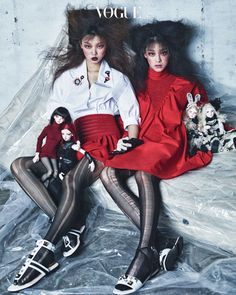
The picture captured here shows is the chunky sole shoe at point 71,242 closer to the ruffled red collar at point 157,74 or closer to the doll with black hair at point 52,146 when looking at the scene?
the doll with black hair at point 52,146

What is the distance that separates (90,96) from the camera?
92.4 inches

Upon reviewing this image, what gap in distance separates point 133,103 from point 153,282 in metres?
0.86

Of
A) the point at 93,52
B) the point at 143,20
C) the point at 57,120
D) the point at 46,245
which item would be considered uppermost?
the point at 143,20

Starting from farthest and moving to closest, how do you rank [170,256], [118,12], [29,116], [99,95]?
[29,116] < [118,12] < [99,95] < [170,256]

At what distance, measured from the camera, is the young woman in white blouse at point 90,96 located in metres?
2.18

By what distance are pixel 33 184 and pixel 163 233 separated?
0.61m

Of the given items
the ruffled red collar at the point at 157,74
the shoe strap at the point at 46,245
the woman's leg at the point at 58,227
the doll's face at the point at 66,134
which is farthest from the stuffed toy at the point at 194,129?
the shoe strap at the point at 46,245

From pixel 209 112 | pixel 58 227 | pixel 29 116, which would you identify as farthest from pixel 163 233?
pixel 29 116

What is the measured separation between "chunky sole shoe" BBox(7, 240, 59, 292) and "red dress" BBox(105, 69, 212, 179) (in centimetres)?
45

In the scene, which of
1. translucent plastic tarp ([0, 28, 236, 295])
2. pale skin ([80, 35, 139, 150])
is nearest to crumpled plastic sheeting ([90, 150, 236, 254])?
translucent plastic tarp ([0, 28, 236, 295])

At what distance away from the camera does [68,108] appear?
7.77 ft

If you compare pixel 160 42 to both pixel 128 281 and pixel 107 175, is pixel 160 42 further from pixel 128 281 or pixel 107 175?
pixel 128 281

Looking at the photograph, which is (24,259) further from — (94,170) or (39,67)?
(39,67)

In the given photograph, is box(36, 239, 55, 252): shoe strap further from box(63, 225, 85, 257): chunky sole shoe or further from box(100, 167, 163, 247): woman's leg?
box(100, 167, 163, 247): woman's leg
